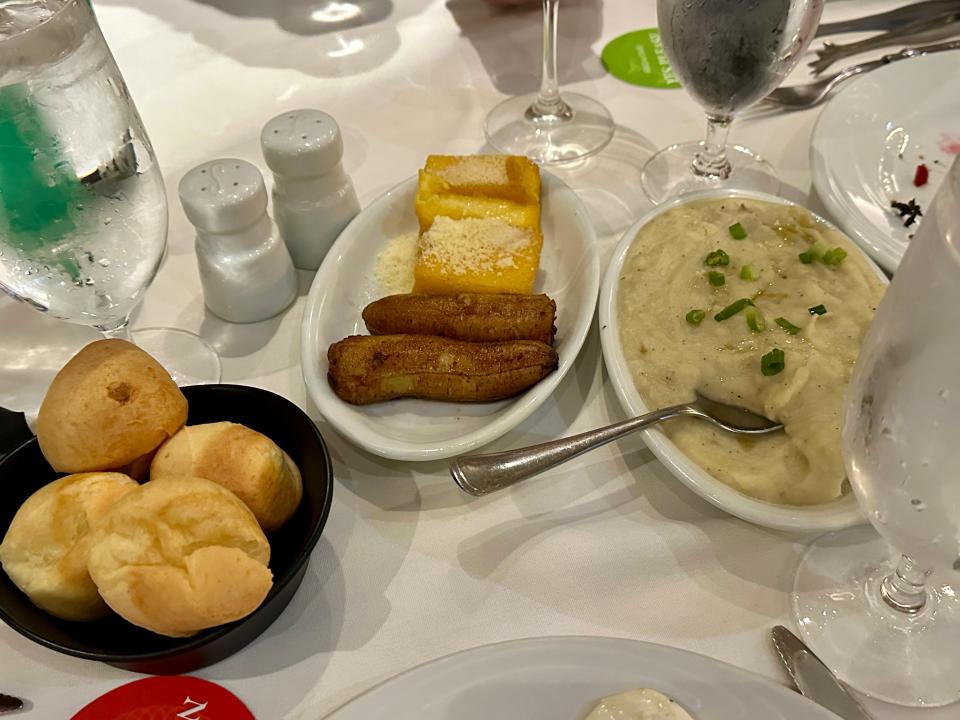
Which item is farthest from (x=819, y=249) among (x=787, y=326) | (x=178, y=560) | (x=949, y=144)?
(x=178, y=560)

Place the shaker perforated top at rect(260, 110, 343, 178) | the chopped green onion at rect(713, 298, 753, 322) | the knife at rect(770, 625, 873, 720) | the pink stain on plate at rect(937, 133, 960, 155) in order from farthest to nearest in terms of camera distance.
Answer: the pink stain on plate at rect(937, 133, 960, 155), the shaker perforated top at rect(260, 110, 343, 178), the chopped green onion at rect(713, 298, 753, 322), the knife at rect(770, 625, 873, 720)

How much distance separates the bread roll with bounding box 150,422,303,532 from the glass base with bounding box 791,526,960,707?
0.44m

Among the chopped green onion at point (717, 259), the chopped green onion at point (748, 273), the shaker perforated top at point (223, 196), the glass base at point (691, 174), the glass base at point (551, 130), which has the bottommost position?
the glass base at point (691, 174)

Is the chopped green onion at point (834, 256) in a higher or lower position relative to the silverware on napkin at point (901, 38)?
lower

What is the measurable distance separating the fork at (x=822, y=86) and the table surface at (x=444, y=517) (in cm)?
2

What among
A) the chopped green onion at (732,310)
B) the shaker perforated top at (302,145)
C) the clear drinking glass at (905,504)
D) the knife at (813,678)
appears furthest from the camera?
the shaker perforated top at (302,145)

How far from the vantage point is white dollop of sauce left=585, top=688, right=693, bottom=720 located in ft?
1.84

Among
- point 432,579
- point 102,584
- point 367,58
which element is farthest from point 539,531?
point 367,58

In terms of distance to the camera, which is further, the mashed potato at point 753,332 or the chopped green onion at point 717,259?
the chopped green onion at point 717,259

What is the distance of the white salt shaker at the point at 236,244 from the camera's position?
0.86m

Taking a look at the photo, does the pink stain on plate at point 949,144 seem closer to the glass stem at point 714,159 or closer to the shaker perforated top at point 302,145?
the glass stem at point 714,159

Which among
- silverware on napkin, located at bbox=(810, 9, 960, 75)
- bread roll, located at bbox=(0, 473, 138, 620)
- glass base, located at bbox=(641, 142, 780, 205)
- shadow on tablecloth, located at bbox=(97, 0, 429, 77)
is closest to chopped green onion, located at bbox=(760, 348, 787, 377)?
glass base, located at bbox=(641, 142, 780, 205)

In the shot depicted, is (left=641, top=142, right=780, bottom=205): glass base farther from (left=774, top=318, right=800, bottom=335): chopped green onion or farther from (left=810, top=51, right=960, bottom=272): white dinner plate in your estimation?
(left=774, top=318, right=800, bottom=335): chopped green onion

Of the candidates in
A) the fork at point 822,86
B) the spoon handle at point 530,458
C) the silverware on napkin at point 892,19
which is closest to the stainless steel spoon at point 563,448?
the spoon handle at point 530,458
